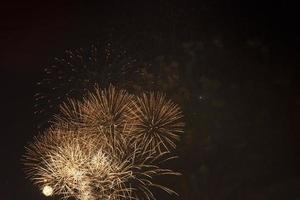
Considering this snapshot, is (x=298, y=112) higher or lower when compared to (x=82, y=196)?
higher

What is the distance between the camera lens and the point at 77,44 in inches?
416

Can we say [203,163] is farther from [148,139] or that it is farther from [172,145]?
[148,139]

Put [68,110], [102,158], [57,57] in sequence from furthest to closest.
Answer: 1. [57,57]
2. [68,110]
3. [102,158]

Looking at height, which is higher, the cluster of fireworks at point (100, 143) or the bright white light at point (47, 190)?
the cluster of fireworks at point (100, 143)

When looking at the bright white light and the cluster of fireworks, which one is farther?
the bright white light

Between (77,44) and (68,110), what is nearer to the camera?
(68,110)

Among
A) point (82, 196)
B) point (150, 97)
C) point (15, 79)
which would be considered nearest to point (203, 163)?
point (150, 97)

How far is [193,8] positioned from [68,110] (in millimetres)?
3144

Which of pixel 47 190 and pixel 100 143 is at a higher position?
pixel 100 143

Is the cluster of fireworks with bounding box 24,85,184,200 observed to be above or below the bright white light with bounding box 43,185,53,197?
above

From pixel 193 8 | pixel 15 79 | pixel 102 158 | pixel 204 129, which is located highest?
pixel 193 8

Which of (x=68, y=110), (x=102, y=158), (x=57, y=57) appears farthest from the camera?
(x=57, y=57)

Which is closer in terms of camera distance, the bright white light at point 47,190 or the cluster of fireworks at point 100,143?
the cluster of fireworks at point 100,143

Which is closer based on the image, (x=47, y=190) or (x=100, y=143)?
(x=100, y=143)
